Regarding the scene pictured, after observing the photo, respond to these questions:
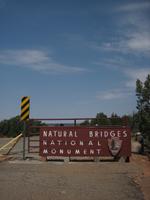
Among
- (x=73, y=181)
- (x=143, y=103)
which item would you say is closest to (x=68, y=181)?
(x=73, y=181)

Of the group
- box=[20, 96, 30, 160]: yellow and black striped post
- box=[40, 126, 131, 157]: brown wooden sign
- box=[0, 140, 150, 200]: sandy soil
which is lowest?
box=[0, 140, 150, 200]: sandy soil

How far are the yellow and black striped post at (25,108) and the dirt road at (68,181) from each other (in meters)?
2.51

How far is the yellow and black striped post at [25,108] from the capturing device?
1512cm

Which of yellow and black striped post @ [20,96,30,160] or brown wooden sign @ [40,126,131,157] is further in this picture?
Answer: yellow and black striped post @ [20,96,30,160]

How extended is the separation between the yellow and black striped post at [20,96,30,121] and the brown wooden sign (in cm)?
98

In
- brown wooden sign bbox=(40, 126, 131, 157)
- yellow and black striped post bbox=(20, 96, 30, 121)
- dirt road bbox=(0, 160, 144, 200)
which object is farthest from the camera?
Answer: yellow and black striped post bbox=(20, 96, 30, 121)

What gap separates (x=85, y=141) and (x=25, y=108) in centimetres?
294

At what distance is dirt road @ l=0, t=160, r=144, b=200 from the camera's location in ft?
25.5

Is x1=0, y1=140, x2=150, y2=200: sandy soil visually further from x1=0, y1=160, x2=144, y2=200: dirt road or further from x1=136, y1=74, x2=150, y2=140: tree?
x1=136, y1=74, x2=150, y2=140: tree

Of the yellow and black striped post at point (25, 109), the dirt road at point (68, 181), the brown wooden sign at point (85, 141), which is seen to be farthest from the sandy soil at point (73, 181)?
the yellow and black striped post at point (25, 109)

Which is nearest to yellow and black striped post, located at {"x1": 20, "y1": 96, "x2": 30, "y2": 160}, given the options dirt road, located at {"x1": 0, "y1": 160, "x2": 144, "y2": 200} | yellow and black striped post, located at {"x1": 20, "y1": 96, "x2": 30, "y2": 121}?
yellow and black striped post, located at {"x1": 20, "y1": 96, "x2": 30, "y2": 121}

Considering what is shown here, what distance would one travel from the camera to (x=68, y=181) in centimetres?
950

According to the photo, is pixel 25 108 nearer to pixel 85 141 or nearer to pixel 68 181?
pixel 85 141

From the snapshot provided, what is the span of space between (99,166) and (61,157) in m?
2.76
